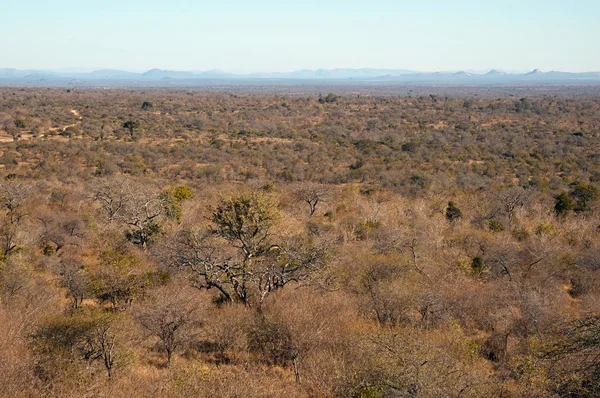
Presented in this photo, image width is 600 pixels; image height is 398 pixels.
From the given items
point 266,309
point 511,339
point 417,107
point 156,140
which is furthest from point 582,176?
point 417,107

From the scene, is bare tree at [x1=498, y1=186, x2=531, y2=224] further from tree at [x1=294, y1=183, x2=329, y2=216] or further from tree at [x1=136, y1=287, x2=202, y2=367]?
tree at [x1=136, y1=287, x2=202, y2=367]

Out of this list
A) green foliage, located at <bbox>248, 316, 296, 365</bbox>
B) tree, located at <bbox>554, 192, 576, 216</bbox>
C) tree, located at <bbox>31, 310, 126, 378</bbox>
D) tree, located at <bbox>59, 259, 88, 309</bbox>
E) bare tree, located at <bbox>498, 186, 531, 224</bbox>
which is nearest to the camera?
tree, located at <bbox>31, 310, 126, 378</bbox>

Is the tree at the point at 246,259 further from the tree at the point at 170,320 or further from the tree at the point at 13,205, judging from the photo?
the tree at the point at 13,205

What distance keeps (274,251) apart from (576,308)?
9540mm

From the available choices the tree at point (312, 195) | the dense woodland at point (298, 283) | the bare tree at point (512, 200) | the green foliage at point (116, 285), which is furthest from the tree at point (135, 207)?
the bare tree at point (512, 200)

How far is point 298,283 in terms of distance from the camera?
15.0m

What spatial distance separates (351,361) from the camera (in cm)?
968

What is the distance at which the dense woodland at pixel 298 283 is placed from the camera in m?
8.73

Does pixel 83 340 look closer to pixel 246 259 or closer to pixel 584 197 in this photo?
pixel 246 259

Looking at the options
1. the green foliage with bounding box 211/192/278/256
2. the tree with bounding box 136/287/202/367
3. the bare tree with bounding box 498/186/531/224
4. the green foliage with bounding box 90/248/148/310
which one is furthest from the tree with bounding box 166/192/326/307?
the bare tree with bounding box 498/186/531/224

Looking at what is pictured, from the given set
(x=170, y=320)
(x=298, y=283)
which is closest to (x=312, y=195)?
(x=298, y=283)

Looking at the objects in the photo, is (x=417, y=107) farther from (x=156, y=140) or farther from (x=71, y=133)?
(x=71, y=133)

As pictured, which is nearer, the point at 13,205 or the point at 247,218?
the point at 247,218

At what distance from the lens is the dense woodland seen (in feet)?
→ 28.7
